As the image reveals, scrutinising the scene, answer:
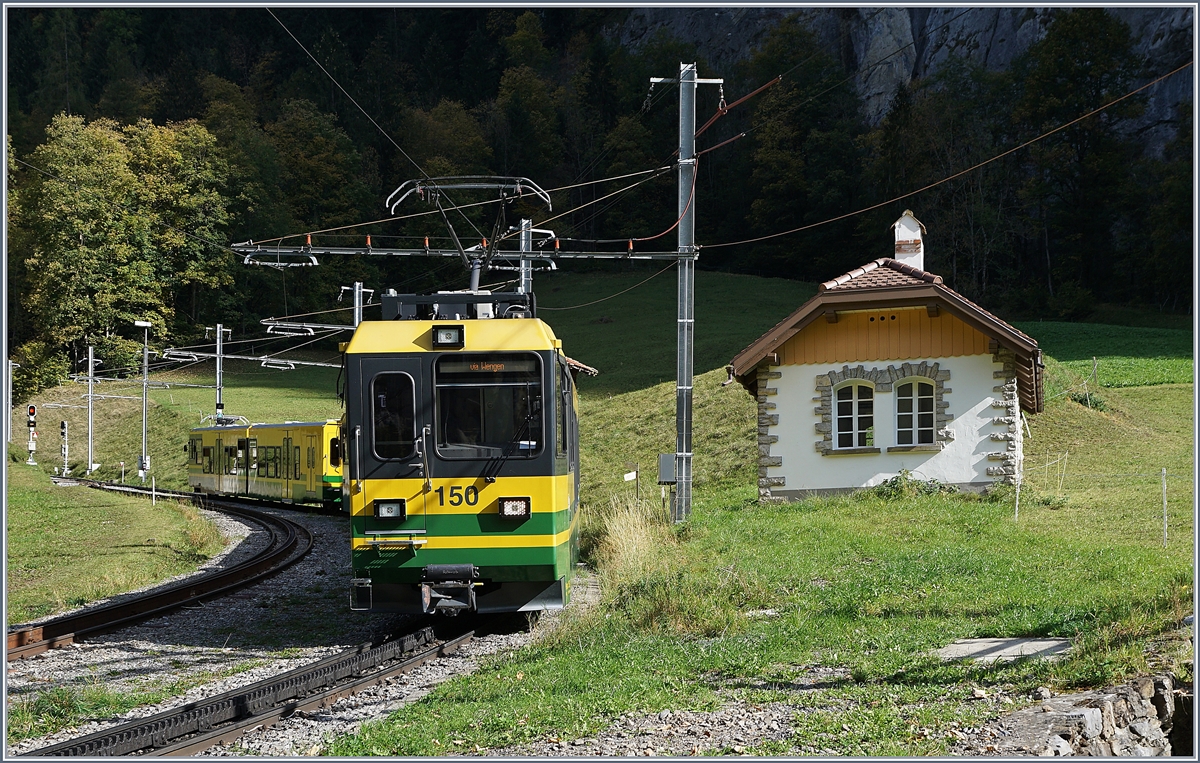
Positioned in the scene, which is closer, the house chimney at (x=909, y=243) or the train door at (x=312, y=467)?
the house chimney at (x=909, y=243)

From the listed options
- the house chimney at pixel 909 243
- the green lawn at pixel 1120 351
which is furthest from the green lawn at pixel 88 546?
the green lawn at pixel 1120 351

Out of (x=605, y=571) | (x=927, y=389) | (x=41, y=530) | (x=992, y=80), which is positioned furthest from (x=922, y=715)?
(x=992, y=80)

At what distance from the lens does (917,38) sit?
91.5 m

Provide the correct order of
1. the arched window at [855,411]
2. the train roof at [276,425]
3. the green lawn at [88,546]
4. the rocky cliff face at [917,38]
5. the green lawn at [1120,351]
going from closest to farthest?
the green lawn at [88,546], the arched window at [855,411], the train roof at [276,425], the green lawn at [1120,351], the rocky cliff face at [917,38]

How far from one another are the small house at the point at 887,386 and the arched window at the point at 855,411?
2 cm

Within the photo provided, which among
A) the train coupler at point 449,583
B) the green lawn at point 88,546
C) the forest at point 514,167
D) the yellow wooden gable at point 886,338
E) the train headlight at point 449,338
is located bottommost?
the green lawn at point 88,546

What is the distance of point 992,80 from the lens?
75.4m

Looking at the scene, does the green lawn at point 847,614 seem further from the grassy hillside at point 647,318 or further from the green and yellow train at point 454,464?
the grassy hillside at point 647,318

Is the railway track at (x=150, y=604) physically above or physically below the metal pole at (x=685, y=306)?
below

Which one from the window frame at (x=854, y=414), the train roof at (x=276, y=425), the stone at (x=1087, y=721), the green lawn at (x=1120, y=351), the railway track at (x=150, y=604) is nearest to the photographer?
the stone at (x=1087, y=721)

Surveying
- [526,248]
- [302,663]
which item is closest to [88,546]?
[526,248]

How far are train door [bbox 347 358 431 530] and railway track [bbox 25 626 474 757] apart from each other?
1271 mm

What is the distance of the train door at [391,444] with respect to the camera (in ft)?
35.7

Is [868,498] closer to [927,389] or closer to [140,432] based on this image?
[927,389]
